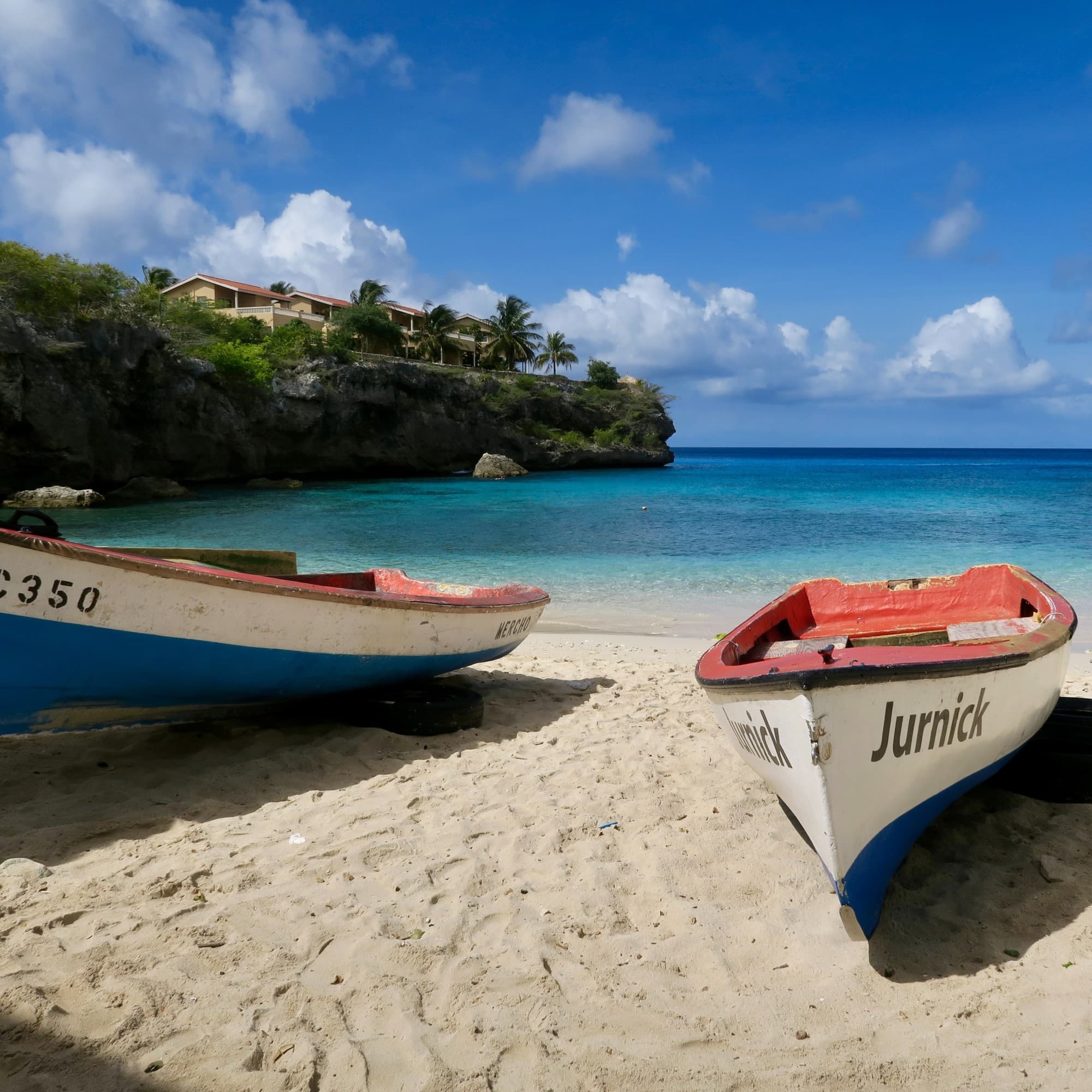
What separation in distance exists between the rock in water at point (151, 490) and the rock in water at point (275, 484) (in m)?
5.15

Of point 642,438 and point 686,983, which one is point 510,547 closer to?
point 686,983

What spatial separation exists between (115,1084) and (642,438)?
67.0 m

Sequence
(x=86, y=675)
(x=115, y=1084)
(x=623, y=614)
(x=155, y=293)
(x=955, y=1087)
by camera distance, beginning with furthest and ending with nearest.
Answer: (x=155, y=293), (x=623, y=614), (x=86, y=675), (x=955, y=1087), (x=115, y=1084)

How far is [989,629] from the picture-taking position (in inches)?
199

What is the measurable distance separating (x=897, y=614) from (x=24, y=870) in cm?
567

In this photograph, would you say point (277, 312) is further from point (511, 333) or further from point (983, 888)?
point (983, 888)

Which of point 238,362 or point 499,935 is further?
point 238,362

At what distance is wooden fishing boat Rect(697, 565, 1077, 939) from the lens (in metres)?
2.85

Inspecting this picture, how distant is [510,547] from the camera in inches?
806

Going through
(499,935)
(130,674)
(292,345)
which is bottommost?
(499,935)

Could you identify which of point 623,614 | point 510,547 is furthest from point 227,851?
point 510,547

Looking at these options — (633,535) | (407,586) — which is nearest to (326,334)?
(633,535)

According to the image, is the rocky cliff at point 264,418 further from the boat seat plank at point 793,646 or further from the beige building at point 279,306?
the boat seat plank at point 793,646

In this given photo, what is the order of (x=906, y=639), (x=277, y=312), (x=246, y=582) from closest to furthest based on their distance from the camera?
1. (x=246, y=582)
2. (x=906, y=639)
3. (x=277, y=312)
